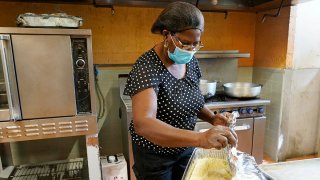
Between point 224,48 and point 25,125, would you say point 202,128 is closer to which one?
point 224,48

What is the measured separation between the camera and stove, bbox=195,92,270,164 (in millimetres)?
1855

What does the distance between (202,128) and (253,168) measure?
102cm

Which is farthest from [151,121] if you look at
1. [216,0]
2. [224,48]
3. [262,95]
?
[262,95]

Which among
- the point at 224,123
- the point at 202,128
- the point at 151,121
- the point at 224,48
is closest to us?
the point at 151,121

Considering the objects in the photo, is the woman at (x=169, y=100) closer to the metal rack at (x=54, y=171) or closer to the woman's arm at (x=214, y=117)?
the woman's arm at (x=214, y=117)

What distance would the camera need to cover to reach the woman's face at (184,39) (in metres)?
0.88

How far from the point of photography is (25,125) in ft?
4.49

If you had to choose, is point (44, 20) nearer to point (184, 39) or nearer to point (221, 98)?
point (184, 39)

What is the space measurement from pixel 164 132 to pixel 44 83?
0.95 metres

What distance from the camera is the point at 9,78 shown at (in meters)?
1.28

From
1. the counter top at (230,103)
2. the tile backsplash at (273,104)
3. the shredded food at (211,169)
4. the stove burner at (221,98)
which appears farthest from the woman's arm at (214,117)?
the tile backsplash at (273,104)

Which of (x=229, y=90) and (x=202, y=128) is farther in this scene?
(x=229, y=90)

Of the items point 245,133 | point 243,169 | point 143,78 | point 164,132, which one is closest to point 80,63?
point 143,78

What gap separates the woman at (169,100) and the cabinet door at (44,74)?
0.65 meters
